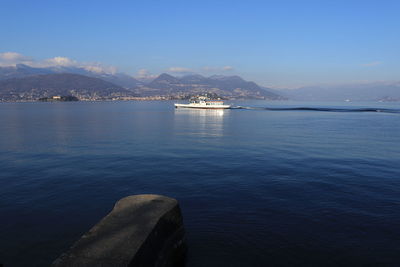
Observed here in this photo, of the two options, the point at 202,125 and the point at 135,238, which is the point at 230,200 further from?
the point at 202,125

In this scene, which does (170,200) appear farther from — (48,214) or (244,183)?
(244,183)

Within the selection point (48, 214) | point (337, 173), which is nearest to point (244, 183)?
point (337, 173)

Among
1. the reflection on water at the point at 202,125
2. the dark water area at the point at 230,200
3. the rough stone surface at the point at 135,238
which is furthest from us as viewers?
the reflection on water at the point at 202,125

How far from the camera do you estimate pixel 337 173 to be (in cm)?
2183

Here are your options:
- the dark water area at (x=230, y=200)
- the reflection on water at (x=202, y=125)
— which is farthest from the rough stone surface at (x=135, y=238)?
the reflection on water at (x=202, y=125)

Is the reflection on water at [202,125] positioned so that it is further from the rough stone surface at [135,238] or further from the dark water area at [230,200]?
the rough stone surface at [135,238]

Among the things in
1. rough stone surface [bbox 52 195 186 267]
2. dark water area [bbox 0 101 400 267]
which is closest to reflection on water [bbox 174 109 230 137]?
dark water area [bbox 0 101 400 267]

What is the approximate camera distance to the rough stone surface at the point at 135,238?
7.04 meters

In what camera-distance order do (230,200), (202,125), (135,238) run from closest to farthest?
(135,238) → (230,200) → (202,125)

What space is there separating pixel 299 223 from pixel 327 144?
2775 centimetres

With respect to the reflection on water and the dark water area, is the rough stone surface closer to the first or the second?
the dark water area

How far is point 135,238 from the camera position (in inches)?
307

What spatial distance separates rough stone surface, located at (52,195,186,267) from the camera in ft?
23.1

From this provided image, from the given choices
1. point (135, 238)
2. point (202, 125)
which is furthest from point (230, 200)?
point (202, 125)
